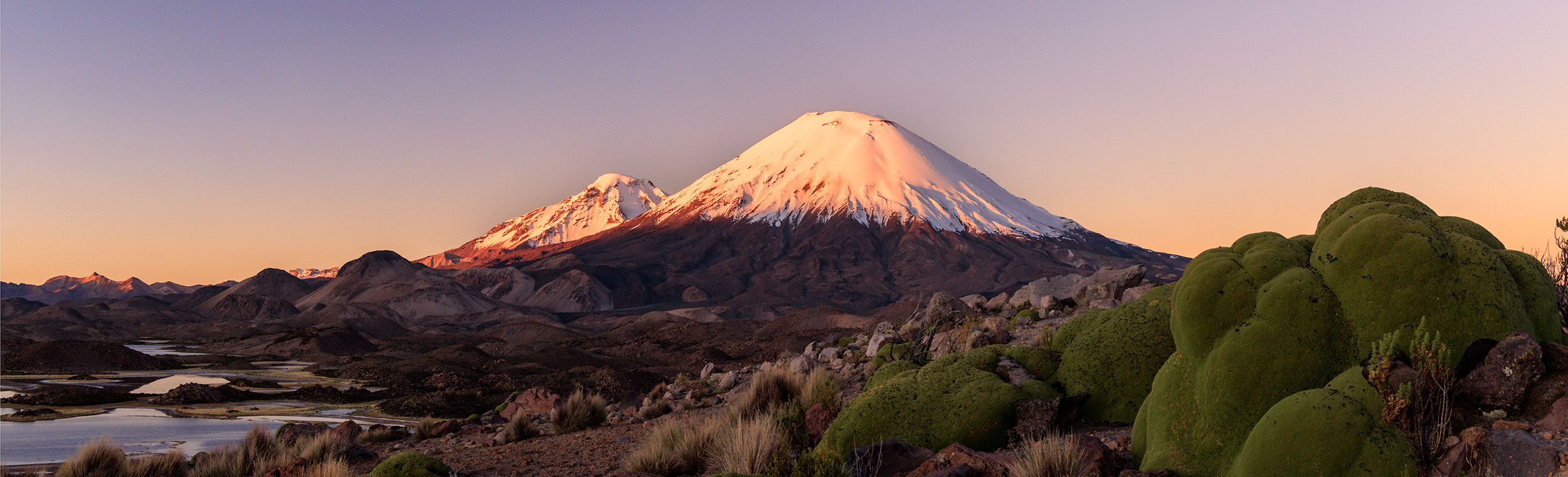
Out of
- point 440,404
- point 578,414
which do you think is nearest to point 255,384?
point 440,404

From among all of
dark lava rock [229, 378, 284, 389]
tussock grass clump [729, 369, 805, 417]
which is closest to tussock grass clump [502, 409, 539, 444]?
tussock grass clump [729, 369, 805, 417]

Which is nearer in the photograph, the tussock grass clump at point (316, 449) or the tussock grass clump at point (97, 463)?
the tussock grass clump at point (97, 463)

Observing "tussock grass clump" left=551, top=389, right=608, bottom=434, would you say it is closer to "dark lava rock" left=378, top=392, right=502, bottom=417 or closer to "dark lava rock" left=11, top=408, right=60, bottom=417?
"dark lava rock" left=378, top=392, right=502, bottom=417

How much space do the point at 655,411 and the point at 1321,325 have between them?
33.8 ft

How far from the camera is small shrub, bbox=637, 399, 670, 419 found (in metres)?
13.4

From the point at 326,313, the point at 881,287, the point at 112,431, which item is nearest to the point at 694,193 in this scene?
the point at 881,287

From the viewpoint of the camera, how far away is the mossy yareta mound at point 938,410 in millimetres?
7070

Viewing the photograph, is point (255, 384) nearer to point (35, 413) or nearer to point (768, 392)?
point (35, 413)

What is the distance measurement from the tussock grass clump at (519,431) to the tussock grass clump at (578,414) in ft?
1.34

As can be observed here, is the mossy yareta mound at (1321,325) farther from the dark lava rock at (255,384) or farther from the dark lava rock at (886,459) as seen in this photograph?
the dark lava rock at (255,384)

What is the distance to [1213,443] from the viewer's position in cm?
526

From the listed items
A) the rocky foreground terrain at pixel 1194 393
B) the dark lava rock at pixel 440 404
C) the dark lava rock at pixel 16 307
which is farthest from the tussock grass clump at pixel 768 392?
the dark lava rock at pixel 16 307

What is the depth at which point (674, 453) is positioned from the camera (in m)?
8.00

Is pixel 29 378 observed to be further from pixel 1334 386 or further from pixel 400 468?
pixel 1334 386
